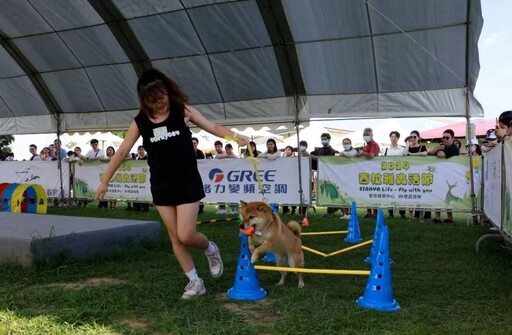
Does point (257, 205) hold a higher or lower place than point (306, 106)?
lower

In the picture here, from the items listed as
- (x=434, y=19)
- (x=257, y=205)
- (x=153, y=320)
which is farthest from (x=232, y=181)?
(x=153, y=320)

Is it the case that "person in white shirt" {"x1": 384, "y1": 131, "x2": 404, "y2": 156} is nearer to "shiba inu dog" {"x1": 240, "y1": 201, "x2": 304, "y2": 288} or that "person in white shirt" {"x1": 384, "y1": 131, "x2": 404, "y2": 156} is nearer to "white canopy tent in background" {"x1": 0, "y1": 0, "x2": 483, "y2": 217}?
"white canopy tent in background" {"x1": 0, "y1": 0, "x2": 483, "y2": 217}

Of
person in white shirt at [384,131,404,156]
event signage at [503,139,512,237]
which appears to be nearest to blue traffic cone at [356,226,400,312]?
event signage at [503,139,512,237]

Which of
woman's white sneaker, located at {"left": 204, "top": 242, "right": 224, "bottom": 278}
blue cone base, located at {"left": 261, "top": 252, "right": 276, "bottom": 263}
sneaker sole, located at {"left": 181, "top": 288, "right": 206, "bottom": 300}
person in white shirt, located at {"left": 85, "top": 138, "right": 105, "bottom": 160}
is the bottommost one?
blue cone base, located at {"left": 261, "top": 252, "right": 276, "bottom": 263}

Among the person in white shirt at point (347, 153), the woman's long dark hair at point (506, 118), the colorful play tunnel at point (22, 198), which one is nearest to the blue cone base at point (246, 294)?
the woman's long dark hair at point (506, 118)

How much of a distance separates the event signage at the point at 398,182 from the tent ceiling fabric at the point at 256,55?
3.88 feet

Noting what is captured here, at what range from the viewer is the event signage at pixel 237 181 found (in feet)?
35.1

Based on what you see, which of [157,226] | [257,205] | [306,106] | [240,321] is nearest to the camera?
[240,321]

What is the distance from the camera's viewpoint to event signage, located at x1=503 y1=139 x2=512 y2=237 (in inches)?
201

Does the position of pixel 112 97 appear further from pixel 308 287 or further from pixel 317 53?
pixel 308 287

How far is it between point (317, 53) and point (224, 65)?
2.55 meters

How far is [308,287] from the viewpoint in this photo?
423cm

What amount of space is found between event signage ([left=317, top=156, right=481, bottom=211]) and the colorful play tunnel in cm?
689

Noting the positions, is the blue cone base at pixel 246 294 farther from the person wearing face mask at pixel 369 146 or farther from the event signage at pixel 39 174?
the event signage at pixel 39 174
